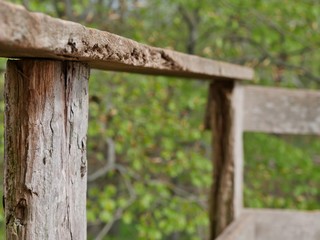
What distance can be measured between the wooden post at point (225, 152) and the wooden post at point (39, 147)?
1.57 metres

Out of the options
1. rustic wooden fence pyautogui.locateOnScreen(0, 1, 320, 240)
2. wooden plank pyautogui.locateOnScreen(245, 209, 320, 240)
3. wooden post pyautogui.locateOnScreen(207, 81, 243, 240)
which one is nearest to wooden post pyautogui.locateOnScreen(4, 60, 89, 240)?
rustic wooden fence pyautogui.locateOnScreen(0, 1, 320, 240)

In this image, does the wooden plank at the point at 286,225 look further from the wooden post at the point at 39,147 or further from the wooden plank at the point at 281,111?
the wooden post at the point at 39,147

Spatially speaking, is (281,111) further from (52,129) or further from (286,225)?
(52,129)

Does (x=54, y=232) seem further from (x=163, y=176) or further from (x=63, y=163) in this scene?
(x=163, y=176)

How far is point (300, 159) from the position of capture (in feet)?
18.5

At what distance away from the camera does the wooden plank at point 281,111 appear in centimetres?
282

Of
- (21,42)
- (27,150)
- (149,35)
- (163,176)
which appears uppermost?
(149,35)

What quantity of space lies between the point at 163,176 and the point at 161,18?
185cm

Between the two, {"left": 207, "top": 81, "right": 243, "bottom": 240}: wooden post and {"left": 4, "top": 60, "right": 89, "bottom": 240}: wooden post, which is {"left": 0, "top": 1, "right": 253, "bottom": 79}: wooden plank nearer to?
{"left": 4, "top": 60, "right": 89, "bottom": 240}: wooden post

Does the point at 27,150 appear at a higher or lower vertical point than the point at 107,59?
lower

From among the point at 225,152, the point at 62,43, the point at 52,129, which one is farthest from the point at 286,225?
the point at 62,43

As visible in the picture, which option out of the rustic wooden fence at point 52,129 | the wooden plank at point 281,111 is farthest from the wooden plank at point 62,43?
the wooden plank at point 281,111

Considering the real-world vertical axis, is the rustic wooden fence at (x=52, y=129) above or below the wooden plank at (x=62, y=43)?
below

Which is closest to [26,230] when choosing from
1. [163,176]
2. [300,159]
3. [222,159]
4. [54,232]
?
[54,232]
